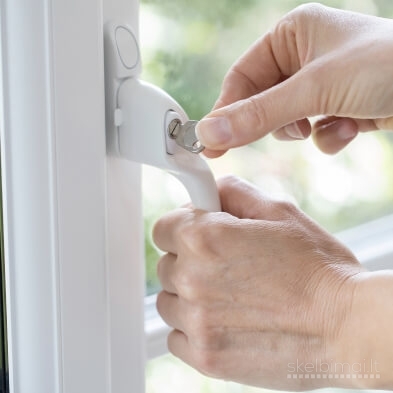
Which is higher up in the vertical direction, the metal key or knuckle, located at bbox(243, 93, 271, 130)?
knuckle, located at bbox(243, 93, 271, 130)

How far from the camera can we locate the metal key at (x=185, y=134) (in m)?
0.61

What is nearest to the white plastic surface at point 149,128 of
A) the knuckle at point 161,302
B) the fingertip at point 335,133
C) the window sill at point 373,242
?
the knuckle at point 161,302

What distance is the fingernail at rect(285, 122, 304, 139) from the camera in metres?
0.77

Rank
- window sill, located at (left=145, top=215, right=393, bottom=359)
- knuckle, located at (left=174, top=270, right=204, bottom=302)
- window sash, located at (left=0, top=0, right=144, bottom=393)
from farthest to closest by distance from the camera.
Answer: window sill, located at (left=145, top=215, right=393, bottom=359) < knuckle, located at (left=174, top=270, right=204, bottom=302) < window sash, located at (left=0, top=0, right=144, bottom=393)

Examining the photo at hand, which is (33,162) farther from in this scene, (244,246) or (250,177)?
(250,177)

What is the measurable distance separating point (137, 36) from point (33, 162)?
0.15 m

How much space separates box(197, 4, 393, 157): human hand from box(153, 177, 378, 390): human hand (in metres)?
0.08

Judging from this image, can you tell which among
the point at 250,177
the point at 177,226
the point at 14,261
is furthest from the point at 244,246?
the point at 250,177

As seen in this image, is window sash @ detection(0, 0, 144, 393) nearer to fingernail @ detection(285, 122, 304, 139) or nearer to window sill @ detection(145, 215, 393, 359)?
fingernail @ detection(285, 122, 304, 139)

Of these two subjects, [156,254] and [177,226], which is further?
[156,254]

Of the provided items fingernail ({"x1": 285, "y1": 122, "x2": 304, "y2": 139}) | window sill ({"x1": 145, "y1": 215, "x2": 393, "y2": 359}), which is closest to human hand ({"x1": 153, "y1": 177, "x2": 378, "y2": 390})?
fingernail ({"x1": 285, "y1": 122, "x2": 304, "y2": 139})

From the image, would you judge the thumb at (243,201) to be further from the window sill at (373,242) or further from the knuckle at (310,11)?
the window sill at (373,242)

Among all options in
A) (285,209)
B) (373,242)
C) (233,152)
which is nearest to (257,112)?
(285,209)

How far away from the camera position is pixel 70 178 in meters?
0.57
